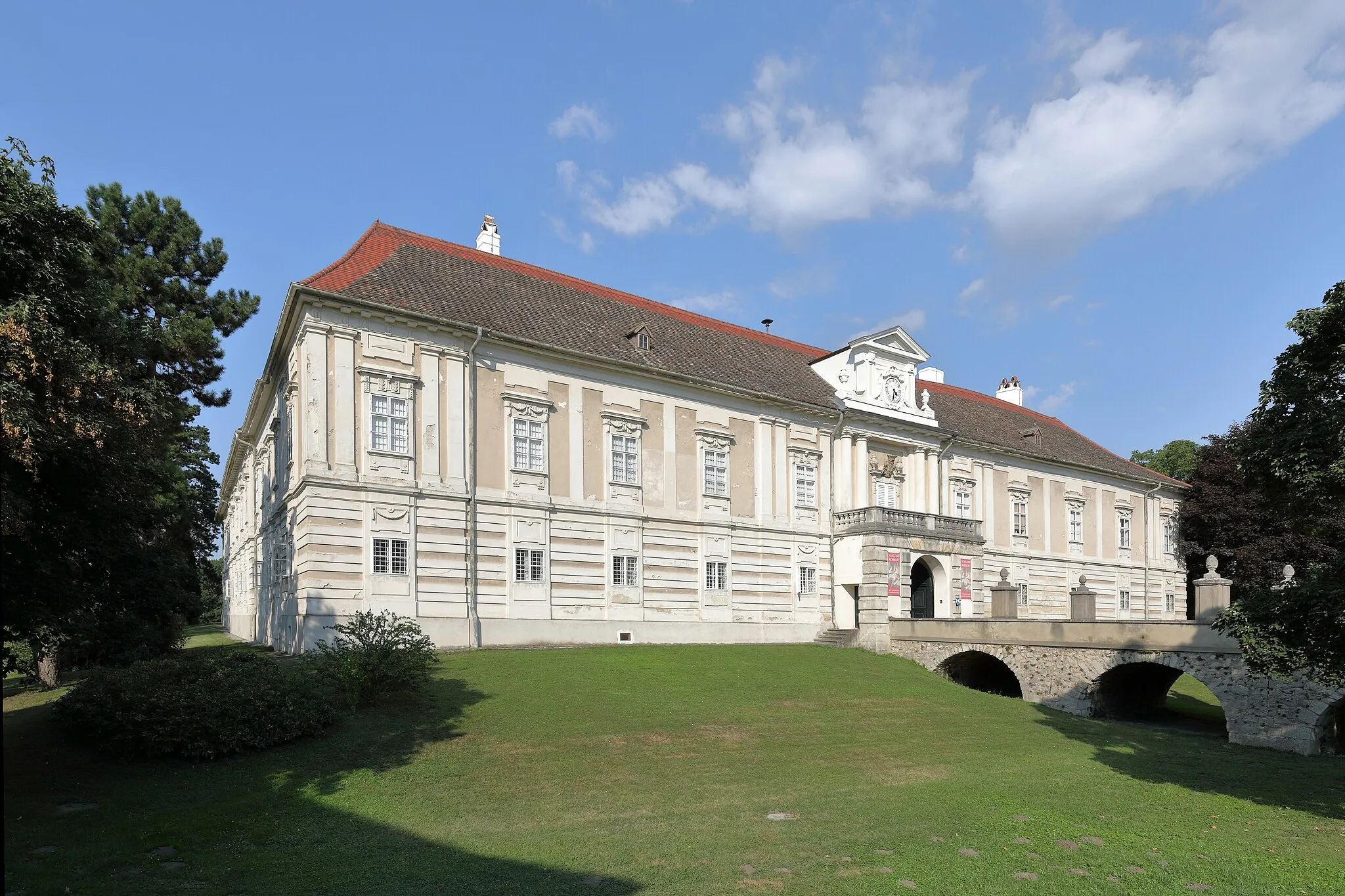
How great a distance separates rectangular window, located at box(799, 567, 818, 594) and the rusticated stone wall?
6.18m

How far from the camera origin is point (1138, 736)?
72.3 ft

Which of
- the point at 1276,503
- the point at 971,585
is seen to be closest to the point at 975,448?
the point at 971,585

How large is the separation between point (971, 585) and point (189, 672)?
27.8m

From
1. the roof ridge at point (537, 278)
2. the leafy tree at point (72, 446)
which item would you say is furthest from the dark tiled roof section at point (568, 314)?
the leafy tree at point (72, 446)

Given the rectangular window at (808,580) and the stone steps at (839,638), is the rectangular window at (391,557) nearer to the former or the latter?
the rectangular window at (808,580)

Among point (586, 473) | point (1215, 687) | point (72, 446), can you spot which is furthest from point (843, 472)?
point (72, 446)

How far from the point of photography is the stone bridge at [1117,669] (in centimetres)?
2134

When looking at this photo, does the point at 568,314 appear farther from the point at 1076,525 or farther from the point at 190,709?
the point at 1076,525

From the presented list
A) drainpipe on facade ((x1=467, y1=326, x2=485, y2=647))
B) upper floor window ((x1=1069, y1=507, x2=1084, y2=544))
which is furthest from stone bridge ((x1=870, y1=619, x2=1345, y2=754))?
upper floor window ((x1=1069, y1=507, x2=1084, y2=544))

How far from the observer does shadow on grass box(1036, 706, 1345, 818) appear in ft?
50.8

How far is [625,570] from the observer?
2888 centimetres

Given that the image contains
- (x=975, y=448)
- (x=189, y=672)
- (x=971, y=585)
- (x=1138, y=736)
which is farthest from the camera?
(x=975, y=448)

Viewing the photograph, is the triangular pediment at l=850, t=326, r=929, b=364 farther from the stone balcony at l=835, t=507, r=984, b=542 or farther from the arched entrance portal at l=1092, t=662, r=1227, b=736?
the arched entrance portal at l=1092, t=662, r=1227, b=736

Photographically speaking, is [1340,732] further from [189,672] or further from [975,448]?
[189,672]
